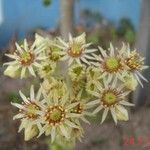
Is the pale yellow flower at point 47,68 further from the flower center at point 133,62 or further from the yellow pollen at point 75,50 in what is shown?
the flower center at point 133,62

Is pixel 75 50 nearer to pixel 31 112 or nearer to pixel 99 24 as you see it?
pixel 31 112

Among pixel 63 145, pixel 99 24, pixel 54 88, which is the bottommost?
pixel 63 145

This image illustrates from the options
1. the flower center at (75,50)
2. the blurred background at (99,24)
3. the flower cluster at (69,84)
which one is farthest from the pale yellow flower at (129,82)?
the blurred background at (99,24)

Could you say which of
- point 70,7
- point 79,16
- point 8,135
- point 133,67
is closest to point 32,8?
point 79,16

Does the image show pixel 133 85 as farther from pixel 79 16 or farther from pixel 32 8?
pixel 79 16

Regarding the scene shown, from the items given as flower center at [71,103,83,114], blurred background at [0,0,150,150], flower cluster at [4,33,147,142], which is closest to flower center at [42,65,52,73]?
flower cluster at [4,33,147,142]

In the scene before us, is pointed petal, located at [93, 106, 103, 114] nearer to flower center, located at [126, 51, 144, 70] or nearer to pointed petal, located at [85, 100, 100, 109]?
pointed petal, located at [85, 100, 100, 109]

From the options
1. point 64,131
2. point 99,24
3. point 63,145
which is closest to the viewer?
point 64,131

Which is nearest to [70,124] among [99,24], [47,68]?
[47,68]
